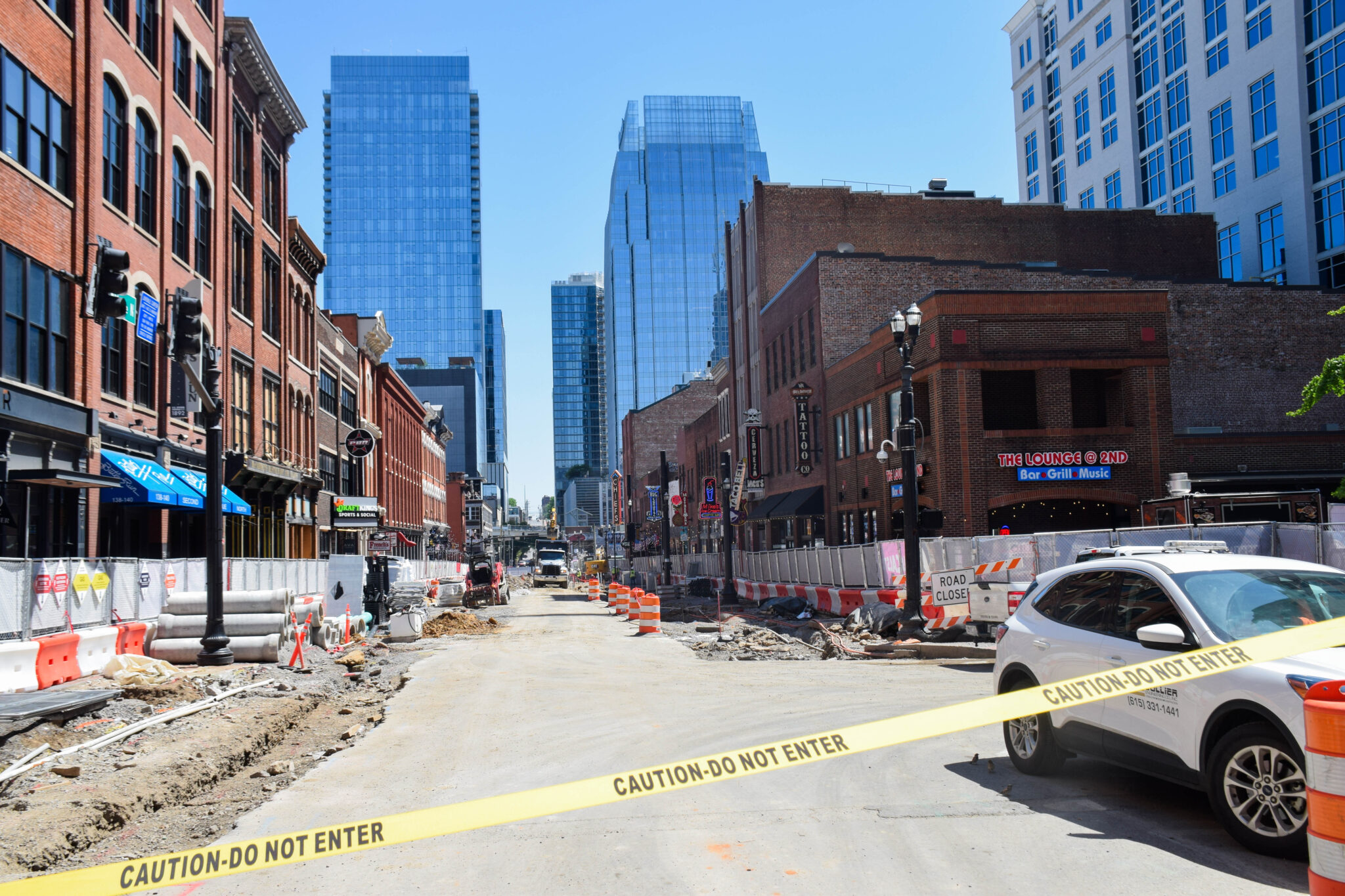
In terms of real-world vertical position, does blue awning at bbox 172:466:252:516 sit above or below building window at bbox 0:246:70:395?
below

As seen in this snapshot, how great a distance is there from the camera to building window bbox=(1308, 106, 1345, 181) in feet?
159

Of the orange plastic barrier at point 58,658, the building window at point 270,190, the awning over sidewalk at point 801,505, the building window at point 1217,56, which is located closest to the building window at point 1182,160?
the building window at point 1217,56

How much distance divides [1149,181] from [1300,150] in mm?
14075

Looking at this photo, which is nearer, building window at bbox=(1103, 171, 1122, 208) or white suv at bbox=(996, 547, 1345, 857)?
white suv at bbox=(996, 547, 1345, 857)

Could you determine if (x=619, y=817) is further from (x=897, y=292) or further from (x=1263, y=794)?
(x=897, y=292)

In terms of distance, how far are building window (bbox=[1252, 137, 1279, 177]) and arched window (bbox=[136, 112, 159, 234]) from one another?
49.9 m

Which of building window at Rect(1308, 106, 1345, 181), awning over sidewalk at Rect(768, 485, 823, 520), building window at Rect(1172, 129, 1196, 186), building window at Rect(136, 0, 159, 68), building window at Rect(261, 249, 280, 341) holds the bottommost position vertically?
awning over sidewalk at Rect(768, 485, 823, 520)

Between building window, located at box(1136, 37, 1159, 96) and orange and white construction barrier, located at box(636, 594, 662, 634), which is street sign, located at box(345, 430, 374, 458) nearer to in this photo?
orange and white construction barrier, located at box(636, 594, 662, 634)

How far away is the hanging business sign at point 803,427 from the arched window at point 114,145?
2694 centimetres

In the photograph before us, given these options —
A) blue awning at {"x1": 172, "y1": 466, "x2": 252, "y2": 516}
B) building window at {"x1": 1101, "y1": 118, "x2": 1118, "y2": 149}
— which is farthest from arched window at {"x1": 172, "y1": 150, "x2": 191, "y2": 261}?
building window at {"x1": 1101, "y1": 118, "x2": 1118, "y2": 149}

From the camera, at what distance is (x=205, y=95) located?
32.8 metres

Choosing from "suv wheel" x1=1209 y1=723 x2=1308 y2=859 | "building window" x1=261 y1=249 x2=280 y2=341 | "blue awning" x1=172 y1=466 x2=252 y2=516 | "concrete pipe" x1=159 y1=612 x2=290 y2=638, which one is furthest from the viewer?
"building window" x1=261 y1=249 x2=280 y2=341

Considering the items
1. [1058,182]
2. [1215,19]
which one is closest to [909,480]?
[1215,19]

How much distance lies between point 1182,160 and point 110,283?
60.6m
